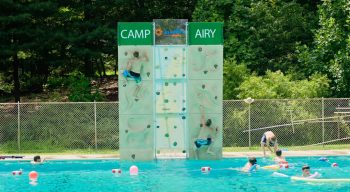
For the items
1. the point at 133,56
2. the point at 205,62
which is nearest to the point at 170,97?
the point at 205,62

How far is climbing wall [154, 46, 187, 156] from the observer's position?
69.5 ft

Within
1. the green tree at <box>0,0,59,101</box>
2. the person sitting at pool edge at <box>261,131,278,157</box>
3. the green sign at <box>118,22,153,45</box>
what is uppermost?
the green tree at <box>0,0,59,101</box>

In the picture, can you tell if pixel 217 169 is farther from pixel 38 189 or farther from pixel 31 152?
pixel 31 152

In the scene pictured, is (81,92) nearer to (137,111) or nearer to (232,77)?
(232,77)

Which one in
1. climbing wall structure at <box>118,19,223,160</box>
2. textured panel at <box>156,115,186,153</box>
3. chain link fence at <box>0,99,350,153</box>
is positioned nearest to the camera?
climbing wall structure at <box>118,19,223,160</box>

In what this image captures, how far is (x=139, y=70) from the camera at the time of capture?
21.0 metres

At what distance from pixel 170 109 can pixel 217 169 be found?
3.18 metres

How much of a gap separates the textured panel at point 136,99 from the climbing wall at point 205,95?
1.45 m

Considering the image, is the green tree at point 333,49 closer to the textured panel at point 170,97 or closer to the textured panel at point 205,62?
the textured panel at point 205,62

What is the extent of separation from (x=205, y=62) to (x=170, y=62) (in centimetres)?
123

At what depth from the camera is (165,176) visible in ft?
58.1

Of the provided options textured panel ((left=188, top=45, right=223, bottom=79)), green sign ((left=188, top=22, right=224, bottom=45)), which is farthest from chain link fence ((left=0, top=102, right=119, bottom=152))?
green sign ((left=188, top=22, right=224, bottom=45))

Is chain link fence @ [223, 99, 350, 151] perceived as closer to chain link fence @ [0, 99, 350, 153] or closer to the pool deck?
chain link fence @ [0, 99, 350, 153]

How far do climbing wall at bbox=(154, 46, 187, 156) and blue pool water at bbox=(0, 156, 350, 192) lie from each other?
2.69ft
